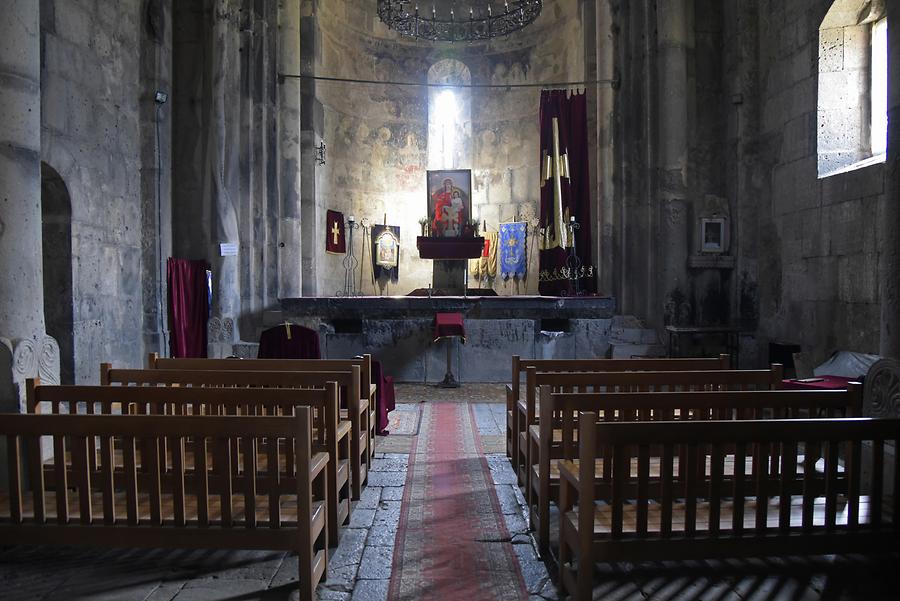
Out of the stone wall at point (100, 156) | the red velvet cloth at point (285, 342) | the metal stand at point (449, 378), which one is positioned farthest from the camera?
the metal stand at point (449, 378)

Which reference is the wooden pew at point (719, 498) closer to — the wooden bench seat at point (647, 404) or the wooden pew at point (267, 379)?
the wooden bench seat at point (647, 404)

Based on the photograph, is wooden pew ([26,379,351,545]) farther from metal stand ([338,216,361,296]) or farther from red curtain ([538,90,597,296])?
metal stand ([338,216,361,296])

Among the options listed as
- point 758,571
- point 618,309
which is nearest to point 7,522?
point 758,571

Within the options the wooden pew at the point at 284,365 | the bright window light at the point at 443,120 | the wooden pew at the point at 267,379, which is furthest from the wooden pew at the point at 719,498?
the bright window light at the point at 443,120

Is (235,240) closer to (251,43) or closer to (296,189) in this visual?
(296,189)

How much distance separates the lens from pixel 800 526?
96.6 inches

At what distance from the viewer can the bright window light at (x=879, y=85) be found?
6.74m

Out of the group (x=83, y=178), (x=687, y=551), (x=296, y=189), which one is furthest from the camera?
(x=296, y=189)

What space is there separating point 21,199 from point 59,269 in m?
2.82

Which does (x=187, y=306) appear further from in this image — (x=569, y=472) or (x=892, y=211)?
(x=892, y=211)

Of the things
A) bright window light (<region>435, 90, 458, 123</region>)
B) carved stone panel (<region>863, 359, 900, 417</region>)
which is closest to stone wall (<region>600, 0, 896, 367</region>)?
carved stone panel (<region>863, 359, 900, 417</region>)

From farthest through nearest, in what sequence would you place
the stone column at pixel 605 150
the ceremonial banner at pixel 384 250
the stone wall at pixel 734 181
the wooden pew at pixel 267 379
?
1. the ceremonial banner at pixel 384 250
2. the stone column at pixel 605 150
3. the stone wall at pixel 734 181
4. the wooden pew at pixel 267 379

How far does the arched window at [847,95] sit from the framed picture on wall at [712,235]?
5.68 ft

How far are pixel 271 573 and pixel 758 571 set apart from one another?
215cm
